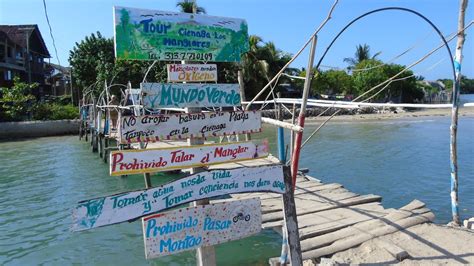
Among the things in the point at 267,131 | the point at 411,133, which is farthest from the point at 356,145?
the point at 267,131

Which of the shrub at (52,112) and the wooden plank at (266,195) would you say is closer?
the wooden plank at (266,195)

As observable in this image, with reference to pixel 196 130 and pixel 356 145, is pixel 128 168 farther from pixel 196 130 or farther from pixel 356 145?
pixel 356 145

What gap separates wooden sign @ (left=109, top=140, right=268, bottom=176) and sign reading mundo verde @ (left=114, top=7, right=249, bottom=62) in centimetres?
93

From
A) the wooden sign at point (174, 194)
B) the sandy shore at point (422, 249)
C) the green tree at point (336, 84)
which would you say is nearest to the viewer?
the wooden sign at point (174, 194)

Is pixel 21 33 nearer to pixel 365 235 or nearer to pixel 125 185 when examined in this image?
pixel 125 185

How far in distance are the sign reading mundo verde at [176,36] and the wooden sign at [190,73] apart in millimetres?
96

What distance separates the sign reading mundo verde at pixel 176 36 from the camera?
3.96 m

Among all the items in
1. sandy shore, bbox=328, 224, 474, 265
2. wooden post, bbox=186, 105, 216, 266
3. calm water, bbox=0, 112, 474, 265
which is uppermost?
wooden post, bbox=186, 105, 216, 266

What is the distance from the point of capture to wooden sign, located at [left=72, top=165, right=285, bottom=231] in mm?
3422

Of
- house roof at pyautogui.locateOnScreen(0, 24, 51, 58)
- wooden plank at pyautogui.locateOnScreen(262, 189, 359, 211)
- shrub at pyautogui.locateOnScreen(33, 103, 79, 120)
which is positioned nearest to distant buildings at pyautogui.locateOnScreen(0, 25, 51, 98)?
house roof at pyautogui.locateOnScreen(0, 24, 51, 58)

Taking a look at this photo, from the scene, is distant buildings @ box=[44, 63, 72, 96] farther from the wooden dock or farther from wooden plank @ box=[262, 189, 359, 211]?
the wooden dock

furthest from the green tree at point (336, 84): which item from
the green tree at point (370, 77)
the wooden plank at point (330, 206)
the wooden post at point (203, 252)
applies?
the wooden post at point (203, 252)

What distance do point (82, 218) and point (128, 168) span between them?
1.87ft

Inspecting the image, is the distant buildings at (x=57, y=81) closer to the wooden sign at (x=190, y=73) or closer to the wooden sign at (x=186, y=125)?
the wooden sign at (x=190, y=73)
